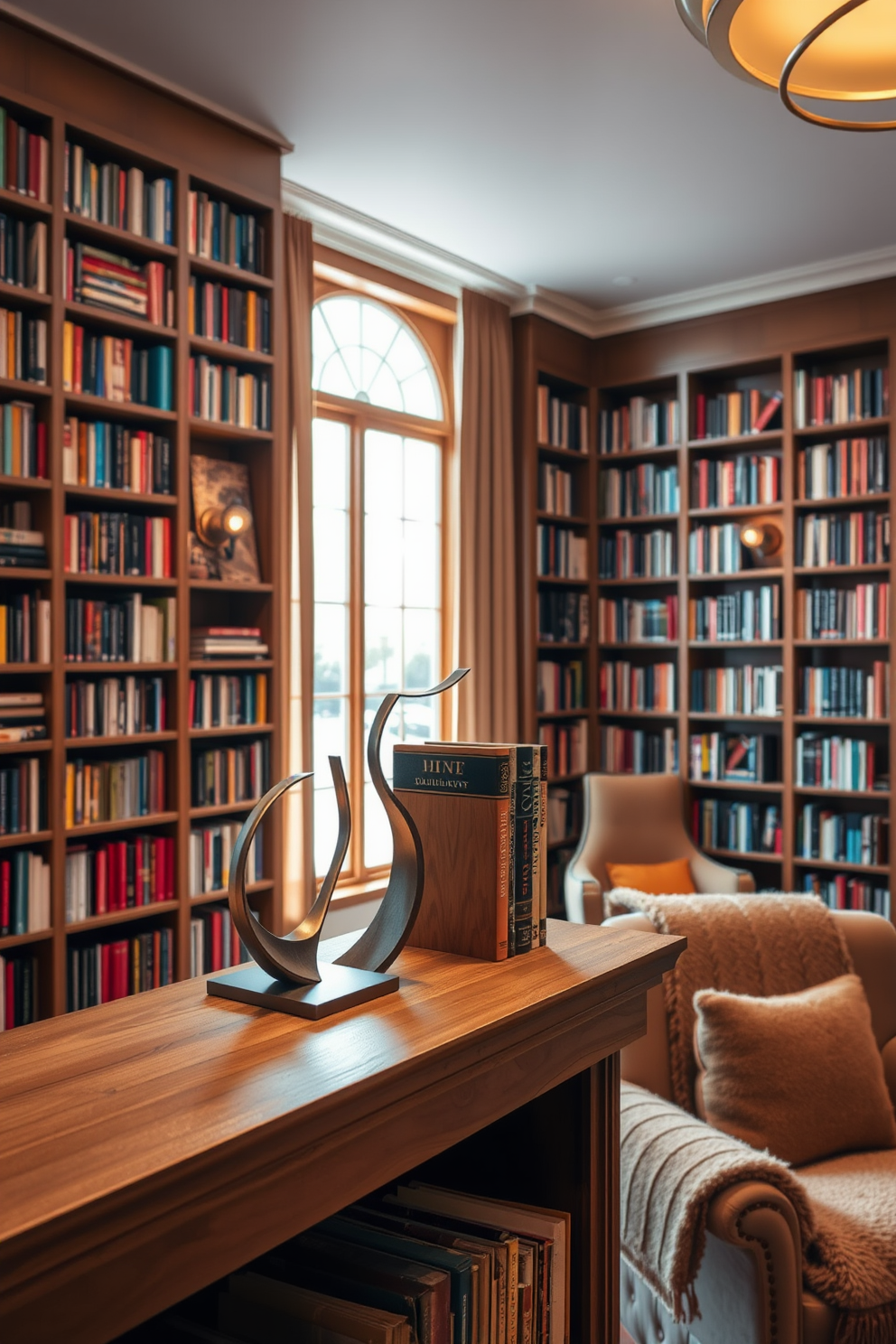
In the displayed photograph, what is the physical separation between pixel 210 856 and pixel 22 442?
4.37ft

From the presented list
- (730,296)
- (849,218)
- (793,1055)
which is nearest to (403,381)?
(730,296)

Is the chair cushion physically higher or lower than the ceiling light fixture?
lower

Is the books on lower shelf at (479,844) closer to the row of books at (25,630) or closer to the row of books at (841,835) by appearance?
the row of books at (25,630)

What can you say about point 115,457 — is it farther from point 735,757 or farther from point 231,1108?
point 735,757

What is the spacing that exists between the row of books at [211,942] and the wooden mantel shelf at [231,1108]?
2.10 metres

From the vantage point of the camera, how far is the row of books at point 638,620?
5.14 metres

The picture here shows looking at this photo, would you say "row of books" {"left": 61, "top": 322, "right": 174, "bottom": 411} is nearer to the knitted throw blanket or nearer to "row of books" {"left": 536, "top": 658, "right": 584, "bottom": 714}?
the knitted throw blanket

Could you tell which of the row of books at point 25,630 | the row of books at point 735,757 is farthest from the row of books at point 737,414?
the row of books at point 25,630

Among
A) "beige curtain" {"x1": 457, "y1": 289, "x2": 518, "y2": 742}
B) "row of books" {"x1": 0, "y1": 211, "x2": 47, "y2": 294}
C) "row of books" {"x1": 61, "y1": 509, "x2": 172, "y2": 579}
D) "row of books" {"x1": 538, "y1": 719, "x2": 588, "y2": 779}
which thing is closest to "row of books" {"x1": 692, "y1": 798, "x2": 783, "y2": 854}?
"row of books" {"x1": 538, "y1": 719, "x2": 588, "y2": 779}

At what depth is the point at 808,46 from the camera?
5.99 feet

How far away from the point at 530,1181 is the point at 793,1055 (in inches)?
42.9

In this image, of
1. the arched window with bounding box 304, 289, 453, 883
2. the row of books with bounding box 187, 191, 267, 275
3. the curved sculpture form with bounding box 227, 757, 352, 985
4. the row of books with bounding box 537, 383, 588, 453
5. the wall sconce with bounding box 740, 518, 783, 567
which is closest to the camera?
the curved sculpture form with bounding box 227, 757, 352, 985

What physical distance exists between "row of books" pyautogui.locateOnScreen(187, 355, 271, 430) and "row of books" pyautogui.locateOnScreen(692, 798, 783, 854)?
108 inches

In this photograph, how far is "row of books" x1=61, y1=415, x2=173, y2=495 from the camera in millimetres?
2943
